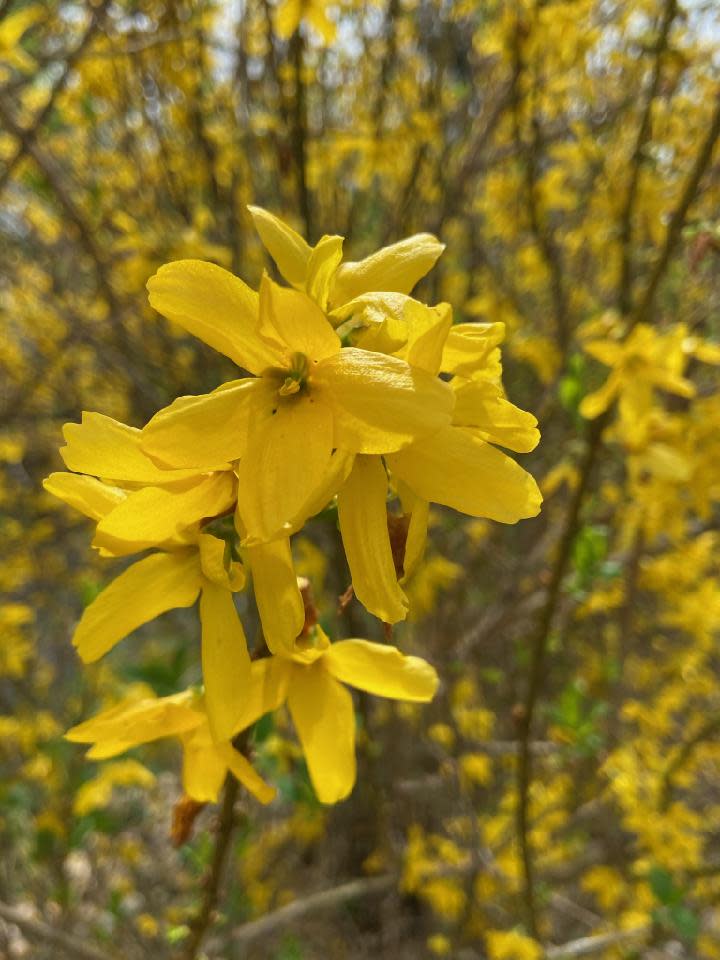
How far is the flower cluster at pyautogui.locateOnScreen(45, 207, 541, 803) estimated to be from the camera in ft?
2.03

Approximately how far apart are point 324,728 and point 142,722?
0.22 metres

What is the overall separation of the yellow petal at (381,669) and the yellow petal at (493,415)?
1.05 ft

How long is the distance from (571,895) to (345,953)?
4.02 feet

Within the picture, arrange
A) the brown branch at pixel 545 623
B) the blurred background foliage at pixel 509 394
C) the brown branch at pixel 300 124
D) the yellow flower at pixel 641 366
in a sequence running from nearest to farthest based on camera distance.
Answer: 1. the brown branch at pixel 545 623
2. the yellow flower at pixel 641 366
3. the brown branch at pixel 300 124
4. the blurred background foliage at pixel 509 394

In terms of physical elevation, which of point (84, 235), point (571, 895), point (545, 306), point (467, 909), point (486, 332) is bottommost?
point (571, 895)

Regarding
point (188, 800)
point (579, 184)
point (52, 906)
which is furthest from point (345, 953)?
point (579, 184)

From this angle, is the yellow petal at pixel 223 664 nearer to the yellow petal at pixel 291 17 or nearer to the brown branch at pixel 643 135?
the brown branch at pixel 643 135

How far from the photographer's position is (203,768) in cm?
84

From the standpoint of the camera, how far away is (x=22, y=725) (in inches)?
137

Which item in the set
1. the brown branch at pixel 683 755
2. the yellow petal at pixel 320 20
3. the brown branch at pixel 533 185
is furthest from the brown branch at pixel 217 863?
the brown branch at pixel 533 185

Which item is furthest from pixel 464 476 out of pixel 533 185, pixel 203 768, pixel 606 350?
pixel 533 185

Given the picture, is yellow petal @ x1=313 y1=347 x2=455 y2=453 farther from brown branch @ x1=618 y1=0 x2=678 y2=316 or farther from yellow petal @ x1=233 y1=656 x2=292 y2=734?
brown branch @ x1=618 y1=0 x2=678 y2=316

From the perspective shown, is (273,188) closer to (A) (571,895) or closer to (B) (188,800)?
(B) (188,800)

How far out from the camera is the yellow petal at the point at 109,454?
663 millimetres
